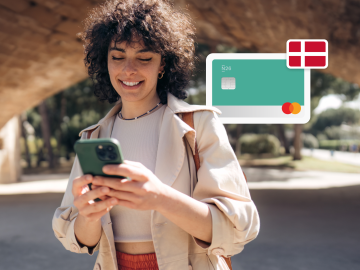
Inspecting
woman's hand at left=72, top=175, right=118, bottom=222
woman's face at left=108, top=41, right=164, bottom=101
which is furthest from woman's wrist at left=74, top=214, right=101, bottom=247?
woman's face at left=108, top=41, right=164, bottom=101

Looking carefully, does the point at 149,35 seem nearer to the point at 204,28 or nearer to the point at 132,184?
the point at 132,184

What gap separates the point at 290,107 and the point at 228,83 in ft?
1.47

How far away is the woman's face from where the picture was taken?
4.66 ft

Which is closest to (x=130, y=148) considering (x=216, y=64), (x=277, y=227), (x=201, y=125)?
(x=201, y=125)

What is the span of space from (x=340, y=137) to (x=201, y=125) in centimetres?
5818

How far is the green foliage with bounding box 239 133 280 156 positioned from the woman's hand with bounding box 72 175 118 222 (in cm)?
2380

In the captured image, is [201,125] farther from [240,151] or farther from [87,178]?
[240,151]

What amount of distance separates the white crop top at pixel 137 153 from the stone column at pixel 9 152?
12366mm

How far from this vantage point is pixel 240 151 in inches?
971

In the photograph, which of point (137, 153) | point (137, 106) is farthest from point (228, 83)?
point (137, 153)

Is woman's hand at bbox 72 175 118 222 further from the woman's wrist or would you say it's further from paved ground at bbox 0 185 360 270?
paved ground at bbox 0 185 360 270

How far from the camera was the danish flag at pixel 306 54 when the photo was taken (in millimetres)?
2376

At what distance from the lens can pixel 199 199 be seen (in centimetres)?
128

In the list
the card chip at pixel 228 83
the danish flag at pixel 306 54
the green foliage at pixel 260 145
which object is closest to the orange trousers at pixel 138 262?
the card chip at pixel 228 83
